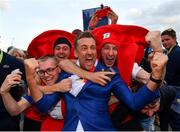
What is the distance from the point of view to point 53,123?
13.1 feet

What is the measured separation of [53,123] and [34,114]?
0.40 meters

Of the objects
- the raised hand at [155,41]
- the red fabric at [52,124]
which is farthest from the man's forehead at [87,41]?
the red fabric at [52,124]

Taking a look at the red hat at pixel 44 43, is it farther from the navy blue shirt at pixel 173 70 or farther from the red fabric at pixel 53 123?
the navy blue shirt at pixel 173 70

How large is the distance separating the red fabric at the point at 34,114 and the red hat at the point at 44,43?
700 millimetres

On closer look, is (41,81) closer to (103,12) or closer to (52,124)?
(52,124)

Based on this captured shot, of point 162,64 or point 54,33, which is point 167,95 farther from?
point 54,33

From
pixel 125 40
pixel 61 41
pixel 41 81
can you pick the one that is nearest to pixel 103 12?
pixel 61 41

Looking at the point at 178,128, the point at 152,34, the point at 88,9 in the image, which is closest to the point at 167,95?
the point at 152,34

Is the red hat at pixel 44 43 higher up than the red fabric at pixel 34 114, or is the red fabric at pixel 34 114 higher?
the red hat at pixel 44 43

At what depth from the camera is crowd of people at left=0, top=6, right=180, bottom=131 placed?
3566 millimetres

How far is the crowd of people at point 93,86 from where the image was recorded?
3566 mm

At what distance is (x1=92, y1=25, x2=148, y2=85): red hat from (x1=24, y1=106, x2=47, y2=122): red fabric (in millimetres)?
941

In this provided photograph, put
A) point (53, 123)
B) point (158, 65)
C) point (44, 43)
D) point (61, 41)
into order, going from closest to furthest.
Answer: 1. point (158, 65)
2. point (53, 123)
3. point (44, 43)
4. point (61, 41)

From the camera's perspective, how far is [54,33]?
4852 mm
